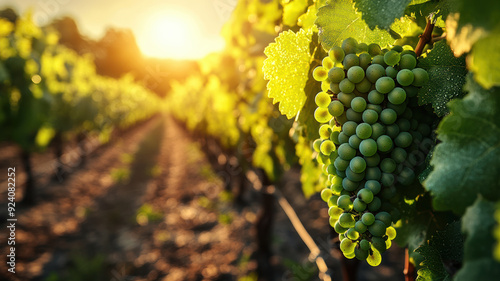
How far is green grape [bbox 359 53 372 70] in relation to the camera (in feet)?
2.76

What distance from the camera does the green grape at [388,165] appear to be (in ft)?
2.79

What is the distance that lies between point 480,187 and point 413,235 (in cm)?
58

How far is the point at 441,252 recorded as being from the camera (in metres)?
0.92

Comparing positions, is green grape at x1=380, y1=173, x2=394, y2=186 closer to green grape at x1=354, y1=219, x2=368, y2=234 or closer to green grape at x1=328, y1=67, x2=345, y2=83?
green grape at x1=354, y1=219, x2=368, y2=234

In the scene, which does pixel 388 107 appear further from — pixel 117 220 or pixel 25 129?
pixel 25 129

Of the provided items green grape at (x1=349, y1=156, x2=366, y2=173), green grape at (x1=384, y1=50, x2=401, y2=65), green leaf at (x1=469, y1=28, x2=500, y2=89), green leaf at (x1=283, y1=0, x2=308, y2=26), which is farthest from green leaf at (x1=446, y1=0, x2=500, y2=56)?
green leaf at (x1=283, y1=0, x2=308, y2=26)

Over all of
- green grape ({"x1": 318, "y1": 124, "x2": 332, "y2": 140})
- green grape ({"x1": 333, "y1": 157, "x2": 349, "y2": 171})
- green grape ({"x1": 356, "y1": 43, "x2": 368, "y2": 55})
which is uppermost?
green grape ({"x1": 356, "y1": 43, "x2": 368, "y2": 55})

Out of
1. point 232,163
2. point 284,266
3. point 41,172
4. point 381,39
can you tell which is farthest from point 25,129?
point 381,39

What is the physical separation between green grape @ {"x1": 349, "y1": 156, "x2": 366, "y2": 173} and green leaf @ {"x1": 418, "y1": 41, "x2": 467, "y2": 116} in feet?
0.73

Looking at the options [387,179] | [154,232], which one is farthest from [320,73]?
[154,232]

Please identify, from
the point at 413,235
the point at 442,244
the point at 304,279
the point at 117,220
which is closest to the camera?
the point at 442,244

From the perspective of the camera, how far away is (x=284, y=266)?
16.2 feet

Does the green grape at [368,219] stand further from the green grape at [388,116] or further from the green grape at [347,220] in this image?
the green grape at [388,116]

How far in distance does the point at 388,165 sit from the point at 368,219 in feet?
0.53
